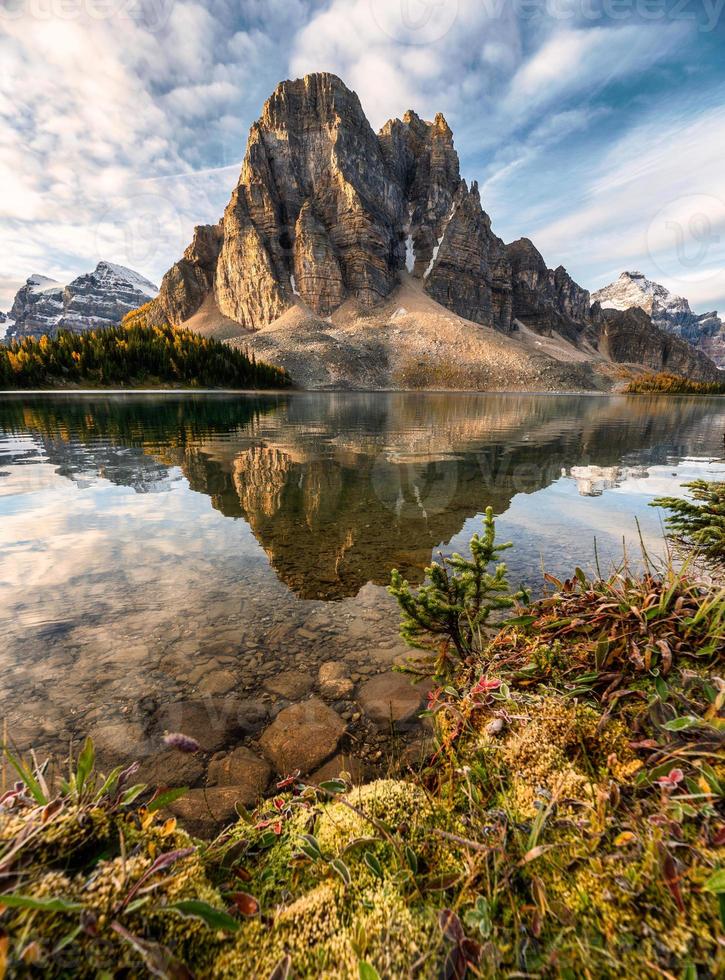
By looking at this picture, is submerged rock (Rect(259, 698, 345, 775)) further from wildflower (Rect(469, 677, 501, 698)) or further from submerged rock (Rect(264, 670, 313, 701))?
wildflower (Rect(469, 677, 501, 698))

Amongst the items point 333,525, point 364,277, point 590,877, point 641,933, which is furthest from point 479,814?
point 364,277

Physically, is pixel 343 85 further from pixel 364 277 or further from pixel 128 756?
pixel 128 756

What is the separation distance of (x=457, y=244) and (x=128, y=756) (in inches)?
8259

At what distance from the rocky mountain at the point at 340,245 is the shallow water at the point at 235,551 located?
4399 inches

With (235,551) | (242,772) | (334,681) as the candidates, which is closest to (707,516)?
(334,681)

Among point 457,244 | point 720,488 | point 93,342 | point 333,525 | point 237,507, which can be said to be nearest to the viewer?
point 720,488

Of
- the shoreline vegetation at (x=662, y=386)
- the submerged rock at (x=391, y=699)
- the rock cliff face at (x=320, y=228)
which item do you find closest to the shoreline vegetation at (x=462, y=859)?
the submerged rock at (x=391, y=699)

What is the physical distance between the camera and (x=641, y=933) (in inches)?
47.7

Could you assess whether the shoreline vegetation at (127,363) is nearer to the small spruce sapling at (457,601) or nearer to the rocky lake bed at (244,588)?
the rocky lake bed at (244,588)

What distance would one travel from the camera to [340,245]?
511ft

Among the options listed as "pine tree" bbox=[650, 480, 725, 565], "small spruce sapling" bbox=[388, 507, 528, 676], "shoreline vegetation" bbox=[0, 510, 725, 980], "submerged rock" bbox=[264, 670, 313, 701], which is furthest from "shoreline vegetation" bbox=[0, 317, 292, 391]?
"shoreline vegetation" bbox=[0, 510, 725, 980]

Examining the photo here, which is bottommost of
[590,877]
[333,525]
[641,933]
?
[333,525]

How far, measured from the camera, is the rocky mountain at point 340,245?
136 metres

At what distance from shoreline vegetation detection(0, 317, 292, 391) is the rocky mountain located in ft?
114
